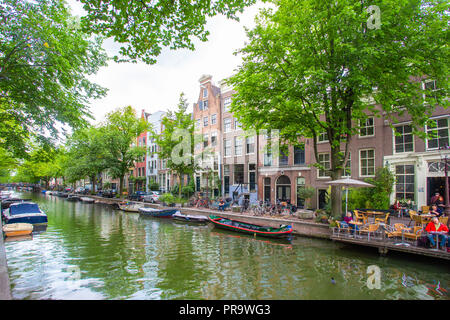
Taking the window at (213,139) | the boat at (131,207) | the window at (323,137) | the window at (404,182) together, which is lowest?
the boat at (131,207)

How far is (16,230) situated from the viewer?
1523 cm

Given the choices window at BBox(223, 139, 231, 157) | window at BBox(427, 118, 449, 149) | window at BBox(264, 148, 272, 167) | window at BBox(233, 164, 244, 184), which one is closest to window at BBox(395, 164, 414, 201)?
window at BBox(427, 118, 449, 149)

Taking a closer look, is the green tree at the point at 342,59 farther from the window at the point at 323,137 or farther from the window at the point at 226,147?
the window at the point at 226,147

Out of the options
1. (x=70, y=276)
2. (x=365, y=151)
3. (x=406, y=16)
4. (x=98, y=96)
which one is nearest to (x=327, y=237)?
(x=365, y=151)

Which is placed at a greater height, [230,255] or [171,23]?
[171,23]

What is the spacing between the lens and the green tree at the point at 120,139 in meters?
37.6

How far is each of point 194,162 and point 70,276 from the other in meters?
19.6

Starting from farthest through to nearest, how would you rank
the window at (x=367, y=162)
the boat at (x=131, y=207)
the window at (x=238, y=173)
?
the window at (x=238, y=173) < the boat at (x=131, y=207) < the window at (x=367, y=162)

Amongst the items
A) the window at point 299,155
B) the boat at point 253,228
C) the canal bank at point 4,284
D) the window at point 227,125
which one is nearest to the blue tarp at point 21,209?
the boat at point 253,228

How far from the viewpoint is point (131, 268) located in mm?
10016

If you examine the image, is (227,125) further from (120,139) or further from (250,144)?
(120,139)

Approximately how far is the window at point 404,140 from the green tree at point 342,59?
6149 millimetres

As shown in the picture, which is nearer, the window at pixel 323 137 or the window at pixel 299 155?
the window at pixel 323 137
